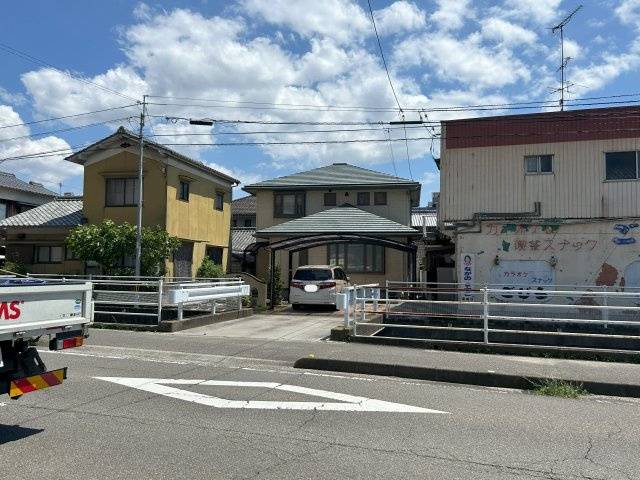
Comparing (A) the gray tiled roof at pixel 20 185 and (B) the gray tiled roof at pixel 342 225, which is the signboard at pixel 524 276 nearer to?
(B) the gray tiled roof at pixel 342 225

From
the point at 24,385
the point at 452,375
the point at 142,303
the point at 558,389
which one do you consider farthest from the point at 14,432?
the point at 142,303

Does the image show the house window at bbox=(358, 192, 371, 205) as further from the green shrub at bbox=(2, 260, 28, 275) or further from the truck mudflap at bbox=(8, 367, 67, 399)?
the truck mudflap at bbox=(8, 367, 67, 399)

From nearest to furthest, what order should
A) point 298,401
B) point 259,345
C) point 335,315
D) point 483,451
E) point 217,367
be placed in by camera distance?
point 483,451, point 298,401, point 217,367, point 259,345, point 335,315

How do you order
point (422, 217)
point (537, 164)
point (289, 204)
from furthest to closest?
point (422, 217) < point (289, 204) < point (537, 164)

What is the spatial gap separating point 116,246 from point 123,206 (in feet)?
14.2

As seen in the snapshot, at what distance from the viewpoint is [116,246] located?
20.3 m

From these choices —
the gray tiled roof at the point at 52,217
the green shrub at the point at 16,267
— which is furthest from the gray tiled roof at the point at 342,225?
the green shrub at the point at 16,267

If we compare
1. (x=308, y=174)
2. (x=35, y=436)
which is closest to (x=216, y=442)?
(x=35, y=436)

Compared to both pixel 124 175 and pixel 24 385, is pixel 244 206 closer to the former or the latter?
pixel 124 175

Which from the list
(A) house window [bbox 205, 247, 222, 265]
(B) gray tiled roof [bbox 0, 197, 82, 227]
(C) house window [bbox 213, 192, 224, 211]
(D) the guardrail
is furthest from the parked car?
(B) gray tiled roof [bbox 0, 197, 82, 227]

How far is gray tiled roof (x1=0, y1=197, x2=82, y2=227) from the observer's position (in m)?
24.8

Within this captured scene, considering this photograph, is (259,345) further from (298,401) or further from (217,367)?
(298,401)

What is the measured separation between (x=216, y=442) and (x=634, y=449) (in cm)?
394

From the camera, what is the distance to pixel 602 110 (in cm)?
1925
